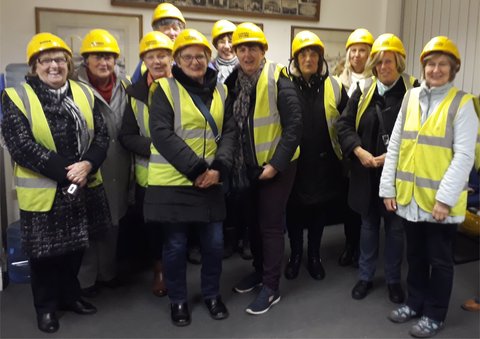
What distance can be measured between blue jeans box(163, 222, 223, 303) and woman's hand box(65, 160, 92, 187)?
1.53 feet

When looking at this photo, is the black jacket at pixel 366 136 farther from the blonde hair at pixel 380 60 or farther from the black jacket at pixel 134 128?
the black jacket at pixel 134 128

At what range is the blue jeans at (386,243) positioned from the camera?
96.0 inches

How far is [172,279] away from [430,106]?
1524mm

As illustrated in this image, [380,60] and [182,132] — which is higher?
[380,60]

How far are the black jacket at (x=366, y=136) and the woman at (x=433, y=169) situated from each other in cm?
18

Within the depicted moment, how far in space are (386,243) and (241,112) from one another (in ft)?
3.67

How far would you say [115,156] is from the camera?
2.47m

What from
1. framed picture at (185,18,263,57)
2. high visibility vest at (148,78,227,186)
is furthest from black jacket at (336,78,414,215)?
framed picture at (185,18,263,57)

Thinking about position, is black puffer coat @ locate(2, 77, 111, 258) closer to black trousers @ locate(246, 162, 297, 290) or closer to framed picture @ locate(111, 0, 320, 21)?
black trousers @ locate(246, 162, 297, 290)

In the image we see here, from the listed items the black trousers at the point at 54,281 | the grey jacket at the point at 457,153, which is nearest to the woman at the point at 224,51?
the grey jacket at the point at 457,153

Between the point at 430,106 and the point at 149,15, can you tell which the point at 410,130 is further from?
the point at 149,15

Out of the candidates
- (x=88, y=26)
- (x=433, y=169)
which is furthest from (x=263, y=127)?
(x=88, y=26)

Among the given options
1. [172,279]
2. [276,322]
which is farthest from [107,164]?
[276,322]

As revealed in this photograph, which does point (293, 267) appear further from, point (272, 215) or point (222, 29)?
point (222, 29)
